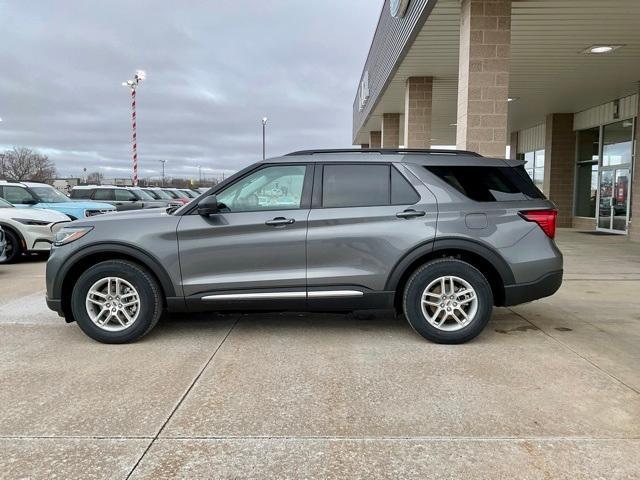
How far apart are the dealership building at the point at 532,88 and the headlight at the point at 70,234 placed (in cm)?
583

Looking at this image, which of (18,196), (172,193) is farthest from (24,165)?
(18,196)

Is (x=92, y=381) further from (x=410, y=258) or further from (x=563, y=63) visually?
(x=563, y=63)

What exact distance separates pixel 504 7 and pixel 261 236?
5.81m

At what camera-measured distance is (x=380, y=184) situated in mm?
5203

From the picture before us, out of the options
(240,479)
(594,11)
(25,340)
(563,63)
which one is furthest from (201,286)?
(563,63)

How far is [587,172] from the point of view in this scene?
19.6 m

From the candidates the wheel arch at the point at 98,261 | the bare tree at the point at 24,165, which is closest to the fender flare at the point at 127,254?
the wheel arch at the point at 98,261

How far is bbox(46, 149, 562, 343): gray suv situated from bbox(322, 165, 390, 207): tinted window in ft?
0.06

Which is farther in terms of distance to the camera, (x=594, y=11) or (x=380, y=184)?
(x=594, y=11)

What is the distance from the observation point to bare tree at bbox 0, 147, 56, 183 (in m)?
68.6

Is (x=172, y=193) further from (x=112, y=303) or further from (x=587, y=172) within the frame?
(x=112, y=303)

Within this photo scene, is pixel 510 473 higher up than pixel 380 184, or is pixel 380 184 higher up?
pixel 380 184

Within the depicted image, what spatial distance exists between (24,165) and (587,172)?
7110cm

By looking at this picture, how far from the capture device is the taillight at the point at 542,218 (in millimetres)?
5113
